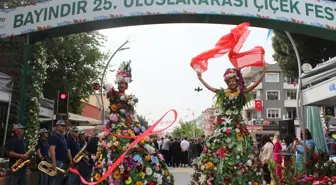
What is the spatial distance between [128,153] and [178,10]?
4725mm

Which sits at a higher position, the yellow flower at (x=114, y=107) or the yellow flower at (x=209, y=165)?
the yellow flower at (x=114, y=107)

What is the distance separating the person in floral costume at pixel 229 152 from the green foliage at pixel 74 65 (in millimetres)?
15706

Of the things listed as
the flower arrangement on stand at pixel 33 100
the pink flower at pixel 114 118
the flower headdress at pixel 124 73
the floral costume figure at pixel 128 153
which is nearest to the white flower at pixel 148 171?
the floral costume figure at pixel 128 153

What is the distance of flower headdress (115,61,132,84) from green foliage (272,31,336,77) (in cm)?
1085

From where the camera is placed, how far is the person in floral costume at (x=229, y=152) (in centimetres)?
563

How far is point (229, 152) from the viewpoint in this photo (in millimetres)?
5742

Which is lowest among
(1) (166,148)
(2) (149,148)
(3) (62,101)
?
(1) (166,148)

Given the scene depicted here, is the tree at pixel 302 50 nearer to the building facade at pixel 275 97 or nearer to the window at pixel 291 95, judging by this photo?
the building facade at pixel 275 97

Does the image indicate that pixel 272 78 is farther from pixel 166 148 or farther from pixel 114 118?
pixel 114 118

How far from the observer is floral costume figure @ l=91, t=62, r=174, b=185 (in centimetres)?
564

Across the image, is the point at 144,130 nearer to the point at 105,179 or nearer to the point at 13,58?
the point at 105,179

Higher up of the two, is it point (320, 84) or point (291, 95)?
point (291, 95)

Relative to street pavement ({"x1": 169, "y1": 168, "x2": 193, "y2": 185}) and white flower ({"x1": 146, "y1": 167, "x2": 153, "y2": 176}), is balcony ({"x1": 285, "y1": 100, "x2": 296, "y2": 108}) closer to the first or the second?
street pavement ({"x1": 169, "y1": 168, "x2": 193, "y2": 185})

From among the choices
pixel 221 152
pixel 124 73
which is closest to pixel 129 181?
pixel 221 152
